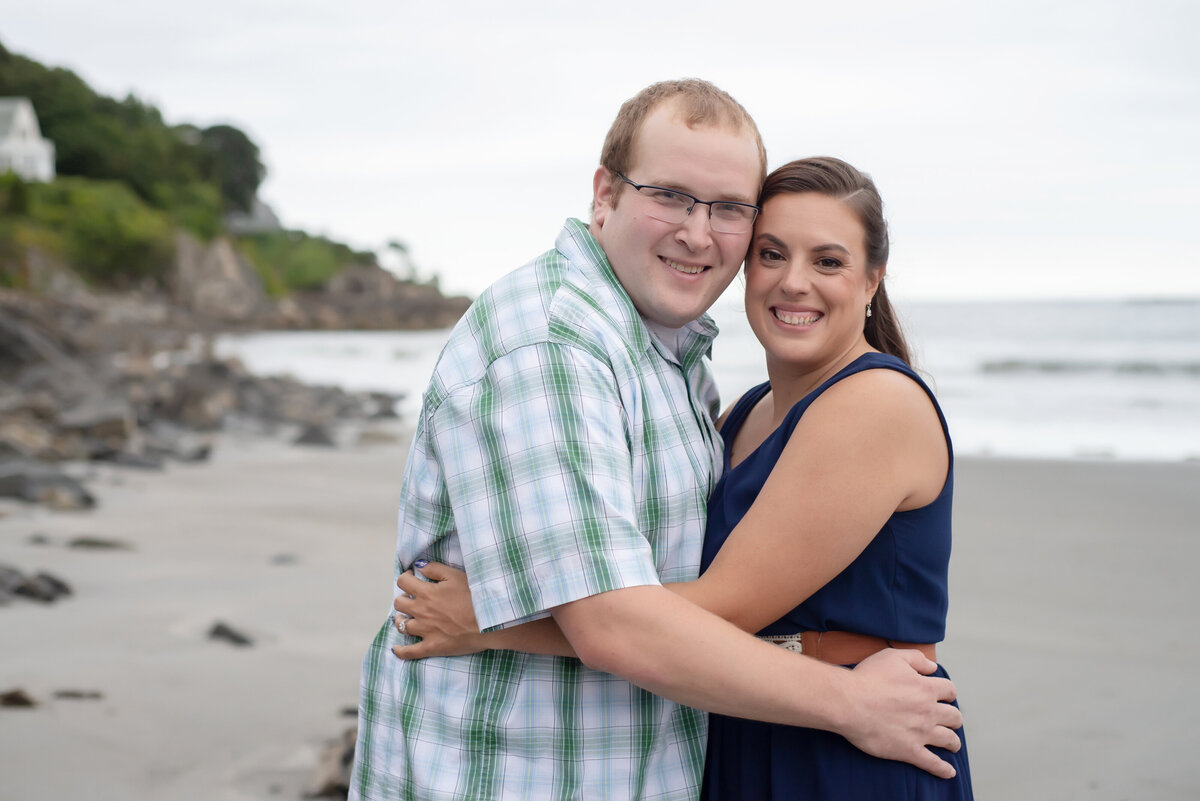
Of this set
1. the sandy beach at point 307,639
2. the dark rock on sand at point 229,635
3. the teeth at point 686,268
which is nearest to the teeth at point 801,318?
A: the teeth at point 686,268

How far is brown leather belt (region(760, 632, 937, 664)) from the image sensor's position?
92.1 inches

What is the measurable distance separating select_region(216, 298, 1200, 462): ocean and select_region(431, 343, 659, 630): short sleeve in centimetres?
103

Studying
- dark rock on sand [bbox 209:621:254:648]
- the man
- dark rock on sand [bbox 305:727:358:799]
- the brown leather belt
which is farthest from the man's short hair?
dark rock on sand [bbox 209:621:254:648]

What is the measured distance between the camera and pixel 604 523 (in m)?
2.00

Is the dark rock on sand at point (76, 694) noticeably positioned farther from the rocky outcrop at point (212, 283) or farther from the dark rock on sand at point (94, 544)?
the rocky outcrop at point (212, 283)

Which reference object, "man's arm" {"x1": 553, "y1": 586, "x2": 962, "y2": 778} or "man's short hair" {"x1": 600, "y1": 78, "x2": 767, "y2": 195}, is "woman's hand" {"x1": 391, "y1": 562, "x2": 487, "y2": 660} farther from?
"man's short hair" {"x1": 600, "y1": 78, "x2": 767, "y2": 195}

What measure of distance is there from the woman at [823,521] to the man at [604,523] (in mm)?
85

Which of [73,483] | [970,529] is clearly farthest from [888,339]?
[73,483]

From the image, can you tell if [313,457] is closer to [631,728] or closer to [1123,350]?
[631,728]

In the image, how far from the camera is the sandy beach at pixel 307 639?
4.39m

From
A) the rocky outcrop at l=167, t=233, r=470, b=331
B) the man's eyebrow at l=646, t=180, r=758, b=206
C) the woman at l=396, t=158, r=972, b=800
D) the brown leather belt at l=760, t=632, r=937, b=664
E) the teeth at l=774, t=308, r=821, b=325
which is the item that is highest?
the man's eyebrow at l=646, t=180, r=758, b=206

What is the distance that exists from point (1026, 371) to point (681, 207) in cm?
2389

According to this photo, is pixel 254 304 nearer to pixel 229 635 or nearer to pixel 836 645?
pixel 229 635

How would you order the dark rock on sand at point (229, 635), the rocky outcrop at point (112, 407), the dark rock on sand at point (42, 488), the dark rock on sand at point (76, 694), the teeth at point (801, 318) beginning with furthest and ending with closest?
the rocky outcrop at point (112, 407) < the dark rock on sand at point (42, 488) < the dark rock on sand at point (229, 635) < the dark rock on sand at point (76, 694) < the teeth at point (801, 318)
